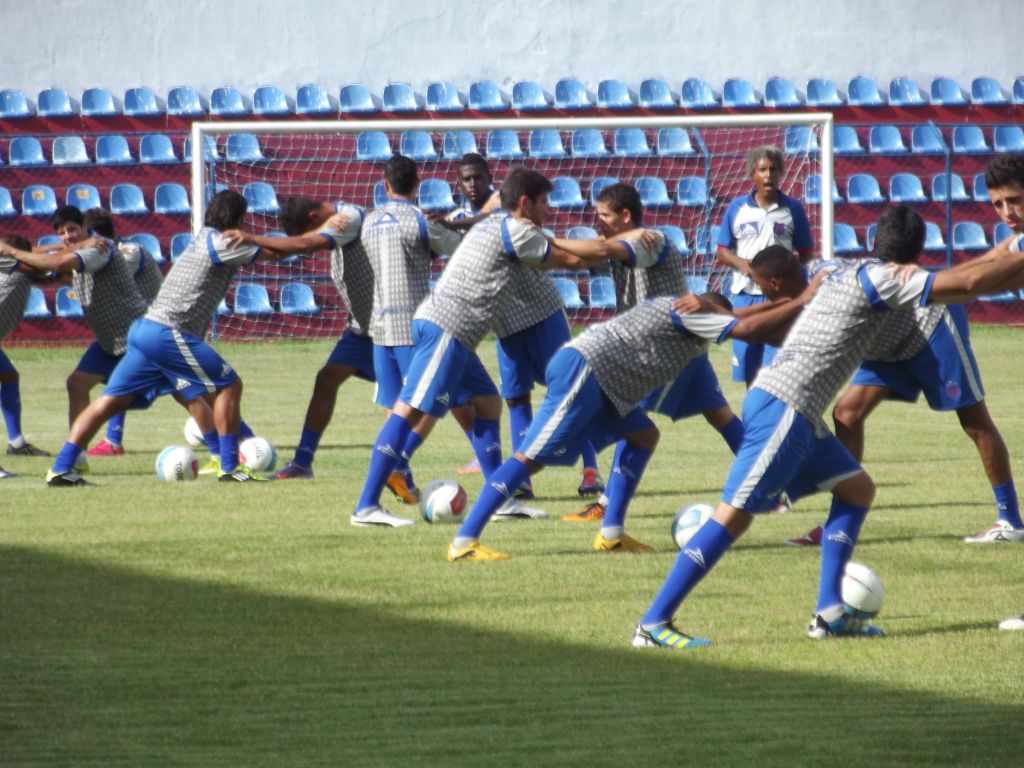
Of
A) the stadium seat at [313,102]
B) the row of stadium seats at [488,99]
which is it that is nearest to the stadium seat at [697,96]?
the row of stadium seats at [488,99]

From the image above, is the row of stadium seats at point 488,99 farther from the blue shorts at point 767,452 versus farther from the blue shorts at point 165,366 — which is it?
the blue shorts at point 767,452

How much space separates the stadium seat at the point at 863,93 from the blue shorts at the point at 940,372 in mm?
17482

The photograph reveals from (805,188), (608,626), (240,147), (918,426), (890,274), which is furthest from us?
(240,147)

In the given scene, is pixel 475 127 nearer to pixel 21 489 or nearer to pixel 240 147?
pixel 21 489

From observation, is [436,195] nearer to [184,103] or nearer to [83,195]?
[184,103]

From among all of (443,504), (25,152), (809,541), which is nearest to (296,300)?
(25,152)

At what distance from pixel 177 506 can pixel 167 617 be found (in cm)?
313

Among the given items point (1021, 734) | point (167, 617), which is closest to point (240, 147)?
point (167, 617)

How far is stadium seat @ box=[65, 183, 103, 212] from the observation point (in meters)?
23.4

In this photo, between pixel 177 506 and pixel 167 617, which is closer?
pixel 167 617

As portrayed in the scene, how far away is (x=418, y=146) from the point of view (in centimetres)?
2325

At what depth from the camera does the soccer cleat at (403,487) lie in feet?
32.0

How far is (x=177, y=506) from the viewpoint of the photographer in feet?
31.5

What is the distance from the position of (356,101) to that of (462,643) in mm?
19198
